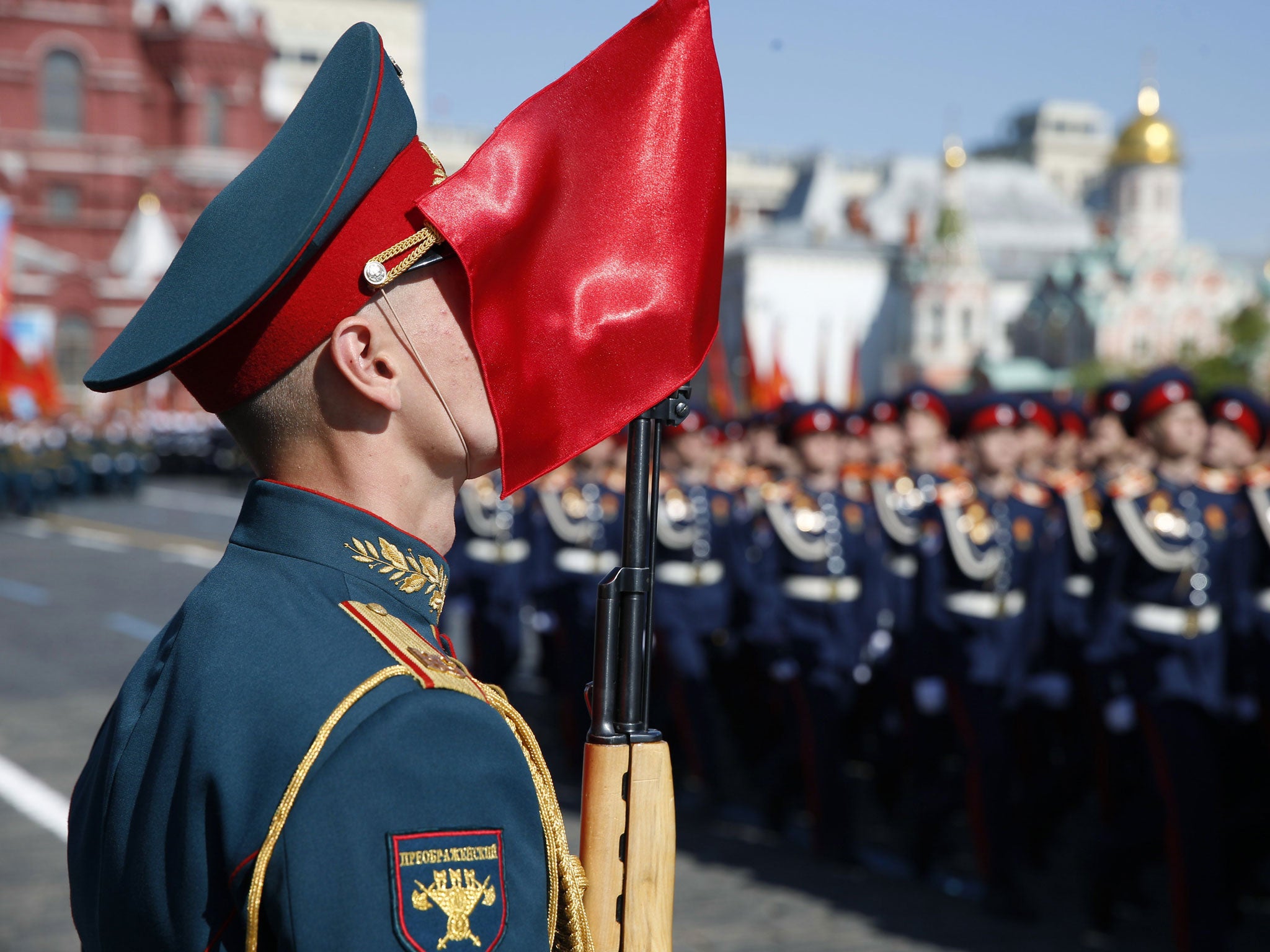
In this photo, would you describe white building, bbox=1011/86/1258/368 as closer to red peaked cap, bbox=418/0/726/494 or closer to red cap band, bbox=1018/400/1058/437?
red cap band, bbox=1018/400/1058/437

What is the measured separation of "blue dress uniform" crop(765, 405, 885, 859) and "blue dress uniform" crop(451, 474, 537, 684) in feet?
7.51

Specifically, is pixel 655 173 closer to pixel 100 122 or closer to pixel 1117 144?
pixel 100 122

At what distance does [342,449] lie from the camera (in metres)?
1.37

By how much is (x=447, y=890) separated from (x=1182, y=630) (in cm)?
460

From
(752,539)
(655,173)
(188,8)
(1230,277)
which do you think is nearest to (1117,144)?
(1230,277)

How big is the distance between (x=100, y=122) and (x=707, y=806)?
4888cm

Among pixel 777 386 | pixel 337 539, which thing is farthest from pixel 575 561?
pixel 777 386


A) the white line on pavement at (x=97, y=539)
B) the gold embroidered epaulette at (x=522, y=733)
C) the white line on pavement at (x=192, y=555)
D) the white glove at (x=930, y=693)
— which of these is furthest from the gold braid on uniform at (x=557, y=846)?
the white line on pavement at (x=97, y=539)

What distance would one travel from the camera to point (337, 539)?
137 centimetres

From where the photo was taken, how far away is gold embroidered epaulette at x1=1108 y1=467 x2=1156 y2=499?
18.0 feet

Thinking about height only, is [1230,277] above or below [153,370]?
above

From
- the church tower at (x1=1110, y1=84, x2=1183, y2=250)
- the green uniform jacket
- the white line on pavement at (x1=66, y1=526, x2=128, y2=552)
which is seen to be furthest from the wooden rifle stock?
the church tower at (x1=1110, y1=84, x2=1183, y2=250)

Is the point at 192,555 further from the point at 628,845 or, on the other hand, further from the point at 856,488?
the point at 628,845

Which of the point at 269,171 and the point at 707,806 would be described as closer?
the point at 269,171
